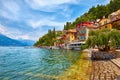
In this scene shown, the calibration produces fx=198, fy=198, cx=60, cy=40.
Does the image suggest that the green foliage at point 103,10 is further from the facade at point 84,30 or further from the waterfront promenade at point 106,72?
the waterfront promenade at point 106,72

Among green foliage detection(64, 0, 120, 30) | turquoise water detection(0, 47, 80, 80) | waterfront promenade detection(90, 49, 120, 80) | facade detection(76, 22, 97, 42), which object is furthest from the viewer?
green foliage detection(64, 0, 120, 30)

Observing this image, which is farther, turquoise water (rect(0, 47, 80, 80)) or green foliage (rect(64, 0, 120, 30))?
green foliage (rect(64, 0, 120, 30))

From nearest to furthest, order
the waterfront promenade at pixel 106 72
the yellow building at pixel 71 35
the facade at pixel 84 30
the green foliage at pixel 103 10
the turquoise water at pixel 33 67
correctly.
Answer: the waterfront promenade at pixel 106 72 < the turquoise water at pixel 33 67 < the facade at pixel 84 30 < the green foliage at pixel 103 10 < the yellow building at pixel 71 35

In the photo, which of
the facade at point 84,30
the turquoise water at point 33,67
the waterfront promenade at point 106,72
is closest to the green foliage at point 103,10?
the facade at point 84,30

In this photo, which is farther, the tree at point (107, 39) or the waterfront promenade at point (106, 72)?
the tree at point (107, 39)

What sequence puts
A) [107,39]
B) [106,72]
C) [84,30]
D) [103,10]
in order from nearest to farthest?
[106,72] < [107,39] < [84,30] < [103,10]

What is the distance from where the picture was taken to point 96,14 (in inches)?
4328

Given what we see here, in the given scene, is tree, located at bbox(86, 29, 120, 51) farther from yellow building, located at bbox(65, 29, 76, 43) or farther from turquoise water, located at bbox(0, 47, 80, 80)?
yellow building, located at bbox(65, 29, 76, 43)

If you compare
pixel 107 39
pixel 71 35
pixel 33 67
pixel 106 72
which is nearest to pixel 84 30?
pixel 71 35

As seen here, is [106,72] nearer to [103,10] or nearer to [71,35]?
[71,35]

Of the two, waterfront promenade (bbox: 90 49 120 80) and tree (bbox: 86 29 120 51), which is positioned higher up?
tree (bbox: 86 29 120 51)

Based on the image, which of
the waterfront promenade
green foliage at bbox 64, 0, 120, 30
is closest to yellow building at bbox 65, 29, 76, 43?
green foliage at bbox 64, 0, 120, 30

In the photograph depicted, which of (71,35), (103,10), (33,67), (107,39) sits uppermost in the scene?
(103,10)

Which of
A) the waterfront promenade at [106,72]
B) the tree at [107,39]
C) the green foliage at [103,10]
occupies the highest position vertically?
the green foliage at [103,10]
